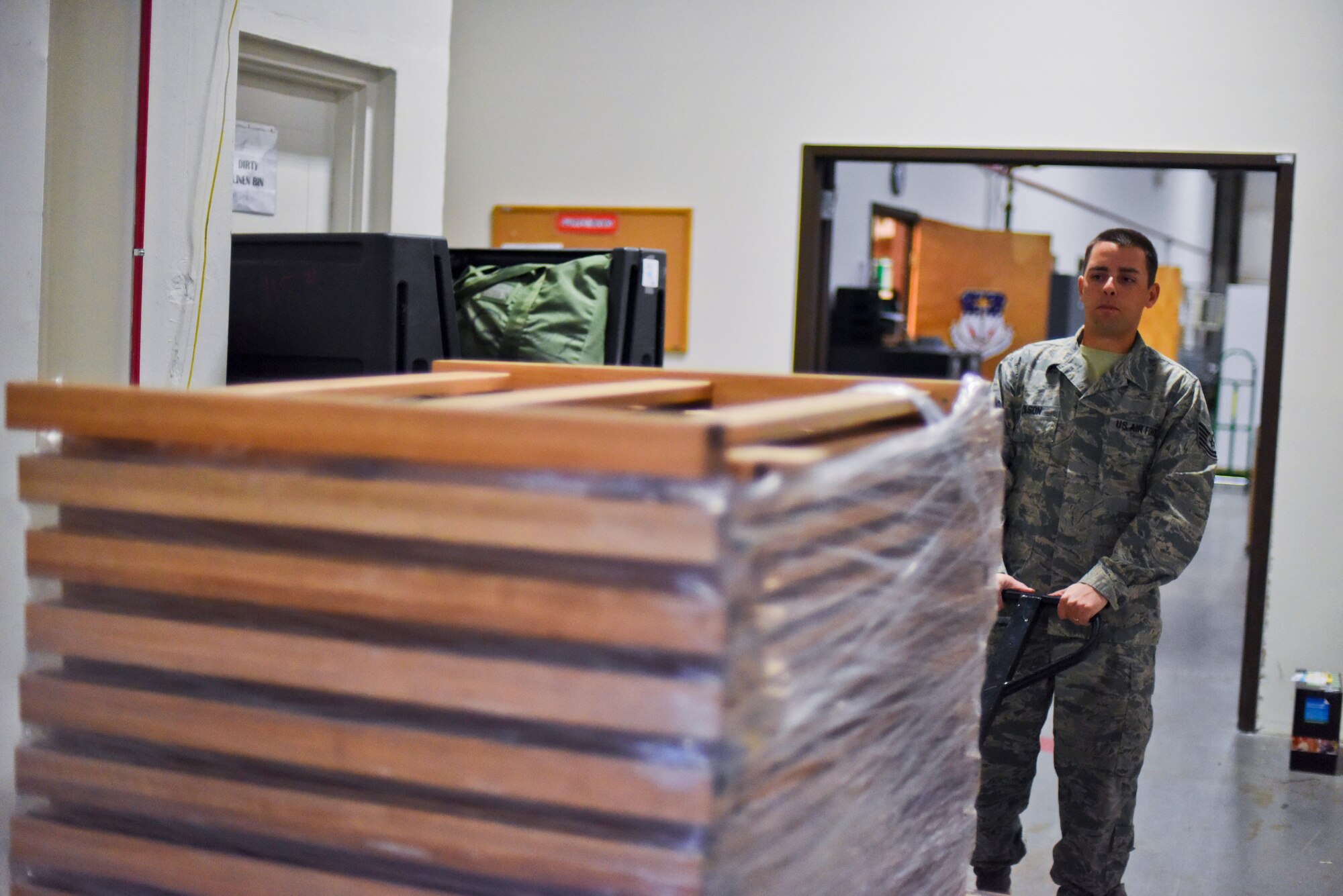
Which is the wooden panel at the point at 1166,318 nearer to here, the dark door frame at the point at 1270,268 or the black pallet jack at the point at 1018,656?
the dark door frame at the point at 1270,268

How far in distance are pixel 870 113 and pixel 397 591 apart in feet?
15.7

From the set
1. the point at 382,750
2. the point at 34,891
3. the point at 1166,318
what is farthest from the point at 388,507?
the point at 1166,318

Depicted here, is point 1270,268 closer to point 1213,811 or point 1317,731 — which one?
Answer: point 1317,731

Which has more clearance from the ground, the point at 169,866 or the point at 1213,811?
the point at 169,866

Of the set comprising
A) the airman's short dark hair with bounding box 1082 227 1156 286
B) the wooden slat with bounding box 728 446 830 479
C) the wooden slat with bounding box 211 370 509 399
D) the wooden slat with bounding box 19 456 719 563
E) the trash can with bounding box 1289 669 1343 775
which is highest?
the airman's short dark hair with bounding box 1082 227 1156 286

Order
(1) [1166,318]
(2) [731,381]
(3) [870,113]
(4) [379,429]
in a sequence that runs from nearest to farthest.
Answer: (4) [379,429]
(2) [731,381]
(3) [870,113]
(1) [1166,318]

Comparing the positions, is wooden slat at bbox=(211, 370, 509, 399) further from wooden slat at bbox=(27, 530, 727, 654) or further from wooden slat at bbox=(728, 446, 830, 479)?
wooden slat at bbox=(728, 446, 830, 479)

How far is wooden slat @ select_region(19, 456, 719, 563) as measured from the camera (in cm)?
86

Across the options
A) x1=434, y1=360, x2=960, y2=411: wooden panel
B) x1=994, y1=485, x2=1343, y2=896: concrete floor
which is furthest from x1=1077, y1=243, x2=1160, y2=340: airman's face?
x1=434, y1=360, x2=960, y2=411: wooden panel

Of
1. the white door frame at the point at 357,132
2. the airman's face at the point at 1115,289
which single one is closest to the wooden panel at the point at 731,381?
the airman's face at the point at 1115,289

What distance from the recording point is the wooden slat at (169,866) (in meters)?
1.02

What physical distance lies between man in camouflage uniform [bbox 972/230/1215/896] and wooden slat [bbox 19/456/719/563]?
7.73 ft

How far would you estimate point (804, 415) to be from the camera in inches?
41.9

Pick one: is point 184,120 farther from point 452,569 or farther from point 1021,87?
point 1021,87
